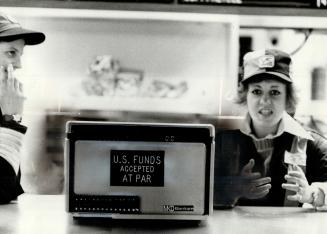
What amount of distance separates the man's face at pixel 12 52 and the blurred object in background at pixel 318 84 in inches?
46.3

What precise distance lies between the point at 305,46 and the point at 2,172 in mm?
1301

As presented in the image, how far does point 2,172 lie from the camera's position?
5.74ft

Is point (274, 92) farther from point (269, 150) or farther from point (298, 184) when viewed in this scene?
point (298, 184)

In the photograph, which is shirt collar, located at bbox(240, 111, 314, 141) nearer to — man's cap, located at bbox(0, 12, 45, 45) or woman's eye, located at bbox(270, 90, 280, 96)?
woman's eye, located at bbox(270, 90, 280, 96)

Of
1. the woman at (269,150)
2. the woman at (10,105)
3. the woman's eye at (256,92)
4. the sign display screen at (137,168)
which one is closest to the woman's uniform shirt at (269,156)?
the woman at (269,150)

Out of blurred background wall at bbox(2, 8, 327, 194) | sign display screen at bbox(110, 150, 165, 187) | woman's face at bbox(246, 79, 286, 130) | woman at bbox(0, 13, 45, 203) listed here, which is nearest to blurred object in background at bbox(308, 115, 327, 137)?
blurred background wall at bbox(2, 8, 327, 194)

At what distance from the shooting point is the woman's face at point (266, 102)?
1.79m

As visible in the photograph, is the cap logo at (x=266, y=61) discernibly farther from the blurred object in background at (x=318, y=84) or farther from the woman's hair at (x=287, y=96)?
the blurred object in background at (x=318, y=84)

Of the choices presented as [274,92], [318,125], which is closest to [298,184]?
[318,125]

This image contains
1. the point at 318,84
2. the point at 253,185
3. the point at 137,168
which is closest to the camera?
the point at 137,168

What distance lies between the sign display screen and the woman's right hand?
40cm

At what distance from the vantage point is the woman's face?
1793 mm

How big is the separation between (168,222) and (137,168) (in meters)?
0.21

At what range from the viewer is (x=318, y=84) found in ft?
6.17
